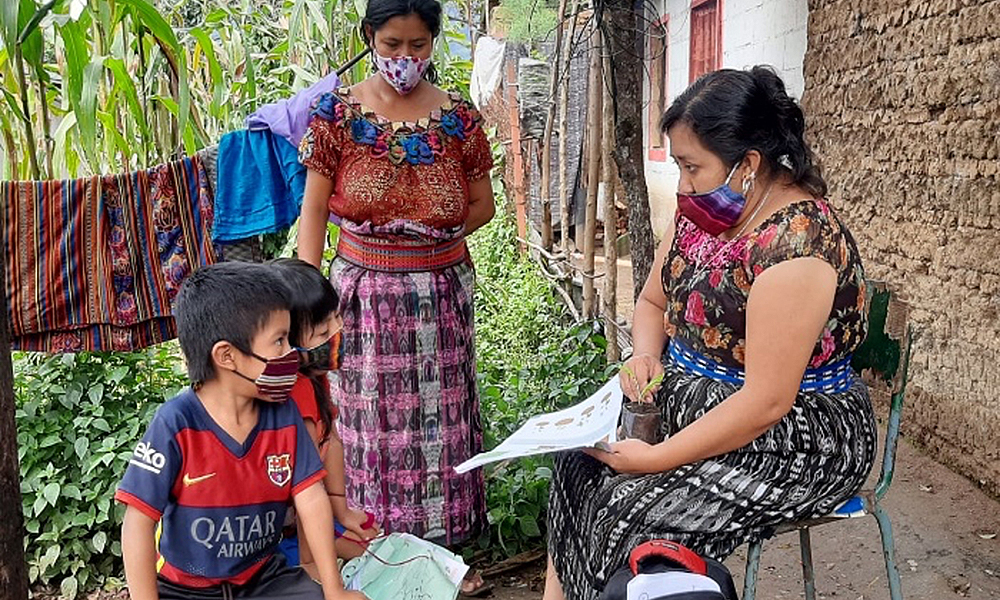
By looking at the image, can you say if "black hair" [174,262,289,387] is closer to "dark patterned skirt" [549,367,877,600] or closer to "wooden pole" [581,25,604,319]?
"dark patterned skirt" [549,367,877,600]

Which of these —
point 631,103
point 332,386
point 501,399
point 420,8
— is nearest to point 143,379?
point 332,386

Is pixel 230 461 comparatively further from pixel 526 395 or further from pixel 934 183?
pixel 934 183

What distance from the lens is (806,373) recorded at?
2020 mm

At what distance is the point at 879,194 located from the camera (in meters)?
4.32

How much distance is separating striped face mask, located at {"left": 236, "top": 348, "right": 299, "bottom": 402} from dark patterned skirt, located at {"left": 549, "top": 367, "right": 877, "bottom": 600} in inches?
26.9

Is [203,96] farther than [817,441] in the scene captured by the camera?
Yes

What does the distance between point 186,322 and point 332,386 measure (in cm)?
112

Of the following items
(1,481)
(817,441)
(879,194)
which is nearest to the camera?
(1,481)

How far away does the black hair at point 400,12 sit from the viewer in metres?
2.56

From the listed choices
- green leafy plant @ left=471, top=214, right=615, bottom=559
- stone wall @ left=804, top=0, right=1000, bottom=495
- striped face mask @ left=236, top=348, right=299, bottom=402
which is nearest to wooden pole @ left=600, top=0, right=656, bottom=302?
green leafy plant @ left=471, top=214, right=615, bottom=559

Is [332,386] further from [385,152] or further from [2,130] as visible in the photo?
[2,130]

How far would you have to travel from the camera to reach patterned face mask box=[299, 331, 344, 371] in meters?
2.00

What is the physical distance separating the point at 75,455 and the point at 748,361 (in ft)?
7.53

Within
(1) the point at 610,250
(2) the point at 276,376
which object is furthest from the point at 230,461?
(1) the point at 610,250
